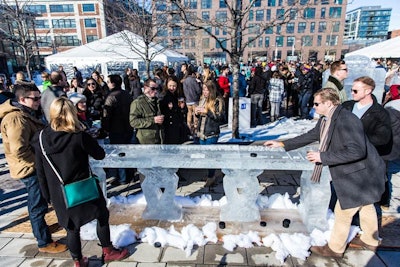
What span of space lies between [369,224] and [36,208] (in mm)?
3648

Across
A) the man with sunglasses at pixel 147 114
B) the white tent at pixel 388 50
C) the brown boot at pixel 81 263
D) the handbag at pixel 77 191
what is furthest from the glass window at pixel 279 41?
the brown boot at pixel 81 263

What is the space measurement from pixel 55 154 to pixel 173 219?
1.81 meters

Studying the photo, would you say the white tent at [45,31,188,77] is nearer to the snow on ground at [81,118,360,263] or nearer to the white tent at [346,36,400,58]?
the white tent at [346,36,400,58]

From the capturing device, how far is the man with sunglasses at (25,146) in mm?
2707

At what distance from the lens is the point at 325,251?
2881 millimetres

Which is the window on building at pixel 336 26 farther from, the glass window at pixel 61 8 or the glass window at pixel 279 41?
the glass window at pixel 61 8

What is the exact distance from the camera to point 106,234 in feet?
8.94

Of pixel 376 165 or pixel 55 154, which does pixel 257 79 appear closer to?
pixel 376 165

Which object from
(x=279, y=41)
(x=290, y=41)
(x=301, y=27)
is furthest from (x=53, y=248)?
(x=290, y=41)

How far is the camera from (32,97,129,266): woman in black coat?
2.25 meters

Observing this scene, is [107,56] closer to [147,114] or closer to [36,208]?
[147,114]

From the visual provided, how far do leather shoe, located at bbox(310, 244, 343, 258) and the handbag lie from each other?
241 cm

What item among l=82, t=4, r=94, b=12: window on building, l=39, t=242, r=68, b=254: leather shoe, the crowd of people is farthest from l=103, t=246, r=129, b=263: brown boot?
l=82, t=4, r=94, b=12: window on building

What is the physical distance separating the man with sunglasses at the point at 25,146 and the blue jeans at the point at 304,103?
8735mm
